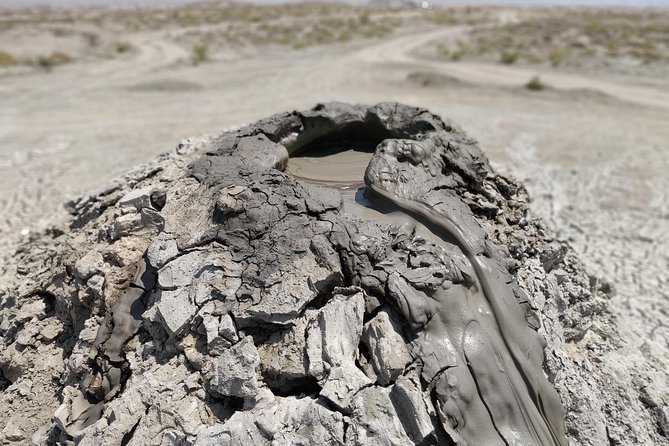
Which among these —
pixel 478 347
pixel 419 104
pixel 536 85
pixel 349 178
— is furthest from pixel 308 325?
pixel 536 85

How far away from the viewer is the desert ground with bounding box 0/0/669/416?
7.52 m

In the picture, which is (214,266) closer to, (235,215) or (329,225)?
(235,215)

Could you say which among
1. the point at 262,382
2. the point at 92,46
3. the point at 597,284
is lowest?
the point at 92,46

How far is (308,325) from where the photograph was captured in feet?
9.64

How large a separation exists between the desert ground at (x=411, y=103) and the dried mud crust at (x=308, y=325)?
162 cm

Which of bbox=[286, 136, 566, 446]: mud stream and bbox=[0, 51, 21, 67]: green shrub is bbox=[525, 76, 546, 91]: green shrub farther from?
bbox=[0, 51, 21, 67]: green shrub

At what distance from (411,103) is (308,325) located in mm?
11385

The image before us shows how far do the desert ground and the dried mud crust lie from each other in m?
1.62

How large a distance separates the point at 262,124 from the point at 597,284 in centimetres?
364

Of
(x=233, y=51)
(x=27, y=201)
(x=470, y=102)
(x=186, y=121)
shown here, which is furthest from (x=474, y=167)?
(x=233, y=51)

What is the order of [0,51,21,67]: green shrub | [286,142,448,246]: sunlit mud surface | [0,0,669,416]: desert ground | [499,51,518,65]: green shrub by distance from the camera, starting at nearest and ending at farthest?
[286,142,448,246]: sunlit mud surface, [0,0,669,416]: desert ground, [0,51,21,67]: green shrub, [499,51,518,65]: green shrub

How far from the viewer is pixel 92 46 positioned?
2339cm

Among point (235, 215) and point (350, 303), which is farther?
point (235, 215)

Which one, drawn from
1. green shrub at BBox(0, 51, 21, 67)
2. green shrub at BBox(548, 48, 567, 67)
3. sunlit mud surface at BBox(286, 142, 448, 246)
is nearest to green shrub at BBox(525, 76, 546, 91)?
green shrub at BBox(548, 48, 567, 67)
